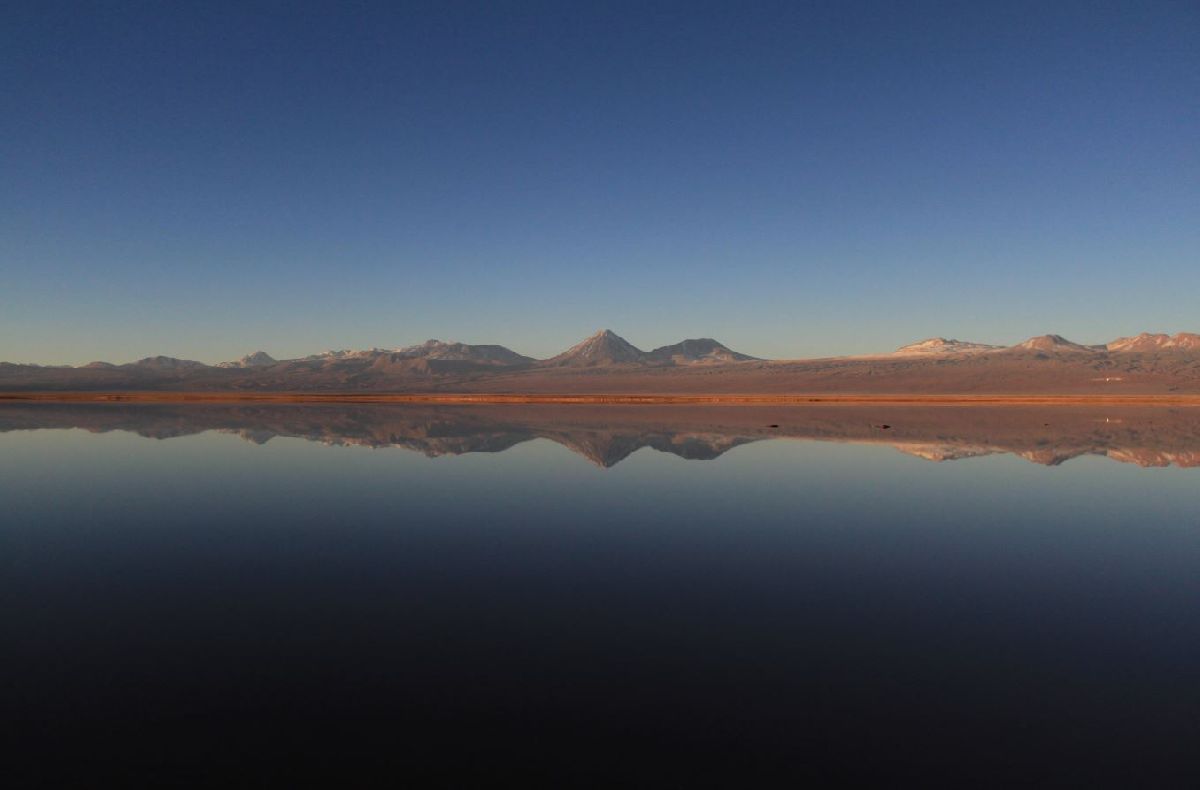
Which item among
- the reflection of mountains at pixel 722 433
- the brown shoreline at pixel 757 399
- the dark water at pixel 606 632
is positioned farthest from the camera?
the brown shoreline at pixel 757 399

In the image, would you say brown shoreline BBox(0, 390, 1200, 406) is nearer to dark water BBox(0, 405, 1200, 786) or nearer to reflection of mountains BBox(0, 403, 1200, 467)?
reflection of mountains BBox(0, 403, 1200, 467)

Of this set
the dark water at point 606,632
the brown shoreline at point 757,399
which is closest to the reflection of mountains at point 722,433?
the dark water at point 606,632

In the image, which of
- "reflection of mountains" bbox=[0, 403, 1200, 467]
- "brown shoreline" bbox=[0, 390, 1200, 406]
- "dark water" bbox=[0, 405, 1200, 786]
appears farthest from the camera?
"brown shoreline" bbox=[0, 390, 1200, 406]

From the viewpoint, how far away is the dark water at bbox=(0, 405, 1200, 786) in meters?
5.47

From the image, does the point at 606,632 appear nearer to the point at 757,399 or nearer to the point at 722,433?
the point at 722,433

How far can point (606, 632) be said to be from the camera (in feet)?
25.7

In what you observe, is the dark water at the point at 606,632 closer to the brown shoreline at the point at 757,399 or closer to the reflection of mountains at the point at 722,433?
the reflection of mountains at the point at 722,433

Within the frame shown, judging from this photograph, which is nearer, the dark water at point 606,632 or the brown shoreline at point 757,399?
the dark water at point 606,632

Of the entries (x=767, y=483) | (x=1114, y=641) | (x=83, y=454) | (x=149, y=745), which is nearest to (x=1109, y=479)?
(x=767, y=483)

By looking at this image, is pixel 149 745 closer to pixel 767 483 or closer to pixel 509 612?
pixel 509 612

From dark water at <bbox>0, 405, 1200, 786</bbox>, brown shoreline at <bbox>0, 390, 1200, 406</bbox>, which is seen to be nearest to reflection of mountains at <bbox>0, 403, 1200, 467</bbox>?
dark water at <bbox>0, 405, 1200, 786</bbox>

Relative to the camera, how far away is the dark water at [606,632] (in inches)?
215

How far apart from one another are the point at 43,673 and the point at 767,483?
54.5 feet

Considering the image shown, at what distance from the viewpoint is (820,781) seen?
510 centimetres
